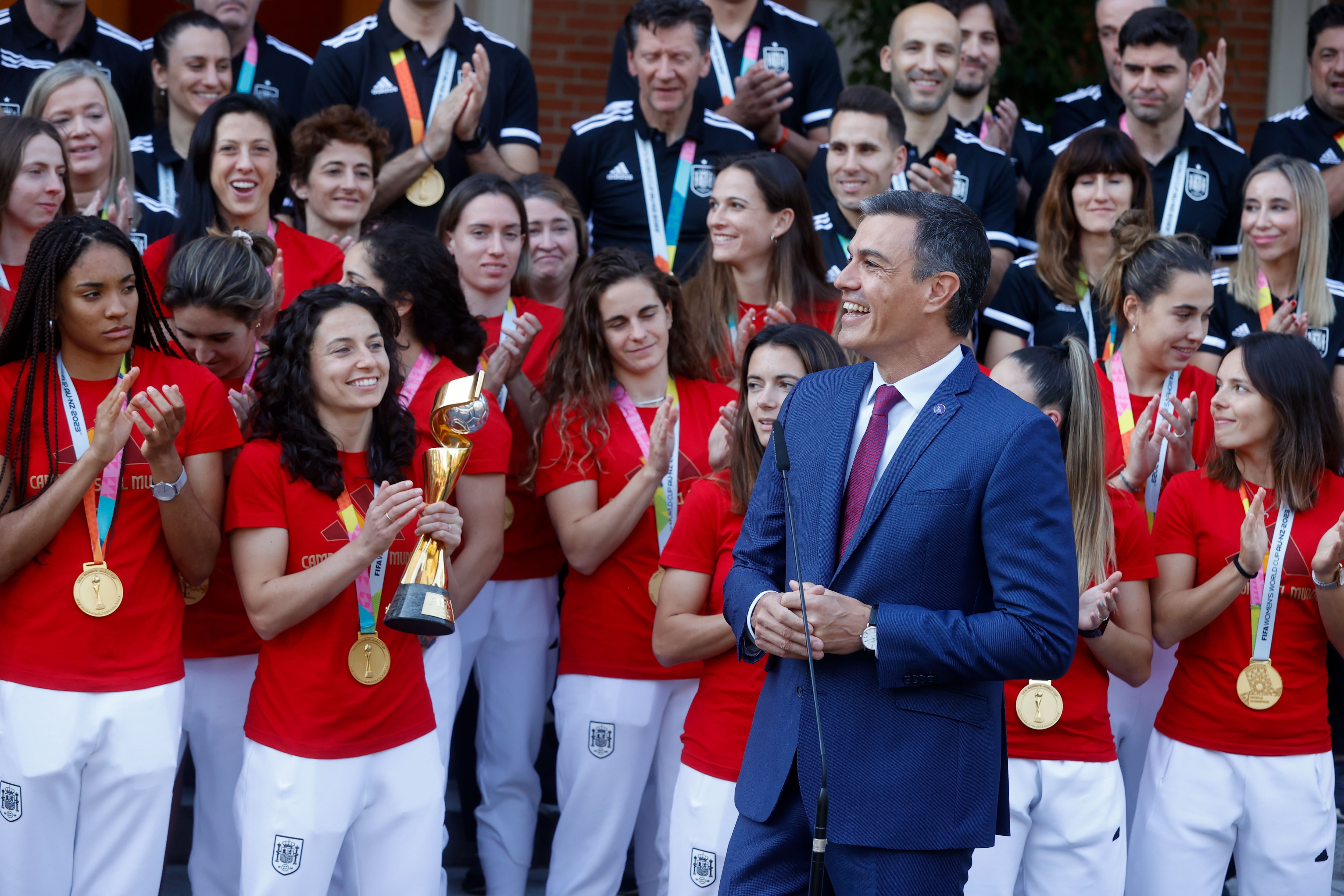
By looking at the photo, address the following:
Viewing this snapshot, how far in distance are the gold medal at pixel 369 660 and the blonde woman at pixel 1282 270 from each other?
11.0 feet

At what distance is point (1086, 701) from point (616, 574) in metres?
1.50

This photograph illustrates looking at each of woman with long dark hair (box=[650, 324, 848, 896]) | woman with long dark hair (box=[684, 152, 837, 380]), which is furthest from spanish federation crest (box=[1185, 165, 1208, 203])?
woman with long dark hair (box=[650, 324, 848, 896])

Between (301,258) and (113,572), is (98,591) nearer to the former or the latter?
(113,572)

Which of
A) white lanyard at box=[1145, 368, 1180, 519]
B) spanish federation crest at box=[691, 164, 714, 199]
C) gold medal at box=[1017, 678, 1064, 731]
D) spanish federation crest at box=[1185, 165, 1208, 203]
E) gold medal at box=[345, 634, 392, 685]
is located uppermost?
spanish federation crest at box=[1185, 165, 1208, 203]

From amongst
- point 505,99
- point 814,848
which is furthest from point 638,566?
point 505,99

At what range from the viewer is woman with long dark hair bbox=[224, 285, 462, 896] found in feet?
11.5

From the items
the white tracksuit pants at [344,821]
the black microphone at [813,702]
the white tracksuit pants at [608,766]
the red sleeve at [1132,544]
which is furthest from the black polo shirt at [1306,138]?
the white tracksuit pants at [344,821]

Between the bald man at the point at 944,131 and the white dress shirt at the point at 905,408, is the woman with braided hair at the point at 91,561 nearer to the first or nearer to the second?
the white dress shirt at the point at 905,408

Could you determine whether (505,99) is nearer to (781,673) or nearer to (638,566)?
(638,566)

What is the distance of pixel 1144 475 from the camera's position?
180 inches

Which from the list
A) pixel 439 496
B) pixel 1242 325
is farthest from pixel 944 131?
pixel 439 496

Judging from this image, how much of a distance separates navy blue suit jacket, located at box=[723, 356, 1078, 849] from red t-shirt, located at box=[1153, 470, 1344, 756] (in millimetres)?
1603

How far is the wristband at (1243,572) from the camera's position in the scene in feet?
13.1

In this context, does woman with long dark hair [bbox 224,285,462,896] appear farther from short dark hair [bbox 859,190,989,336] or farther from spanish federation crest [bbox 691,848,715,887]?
short dark hair [bbox 859,190,989,336]
